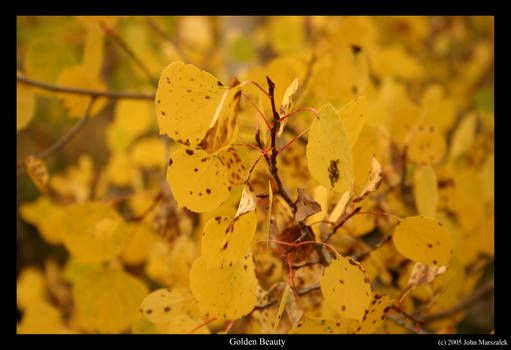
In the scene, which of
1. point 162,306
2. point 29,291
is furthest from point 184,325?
point 29,291

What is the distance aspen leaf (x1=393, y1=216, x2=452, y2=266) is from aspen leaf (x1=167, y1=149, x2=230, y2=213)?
0.19 m

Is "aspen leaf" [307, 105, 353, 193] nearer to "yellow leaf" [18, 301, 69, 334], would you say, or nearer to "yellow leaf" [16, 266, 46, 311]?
"yellow leaf" [18, 301, 69, 334]

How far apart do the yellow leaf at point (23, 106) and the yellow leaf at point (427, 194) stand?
0.52 metres

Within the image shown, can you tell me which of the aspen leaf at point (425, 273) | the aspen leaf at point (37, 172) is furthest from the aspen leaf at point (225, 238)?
the aspen leaf at point (37, 172)

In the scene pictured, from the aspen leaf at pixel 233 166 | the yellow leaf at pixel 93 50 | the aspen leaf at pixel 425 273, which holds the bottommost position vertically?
the aspen leaf at pixel 425 273

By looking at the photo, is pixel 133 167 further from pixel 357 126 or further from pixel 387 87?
pixel 357 126

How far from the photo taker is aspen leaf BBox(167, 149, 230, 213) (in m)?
0.31

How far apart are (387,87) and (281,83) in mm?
398

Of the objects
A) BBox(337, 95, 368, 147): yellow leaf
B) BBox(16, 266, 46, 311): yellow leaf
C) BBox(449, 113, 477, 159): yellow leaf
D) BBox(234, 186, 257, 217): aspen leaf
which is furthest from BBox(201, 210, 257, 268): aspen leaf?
BBox(16, 266, 46, 311): yellow leaf

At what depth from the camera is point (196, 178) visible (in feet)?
1.03

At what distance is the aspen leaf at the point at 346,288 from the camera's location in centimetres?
32

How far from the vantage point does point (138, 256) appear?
728mm

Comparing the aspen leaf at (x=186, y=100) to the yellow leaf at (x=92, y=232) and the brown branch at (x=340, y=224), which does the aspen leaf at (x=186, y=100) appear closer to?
the brown branch at (x=340, y=224)
